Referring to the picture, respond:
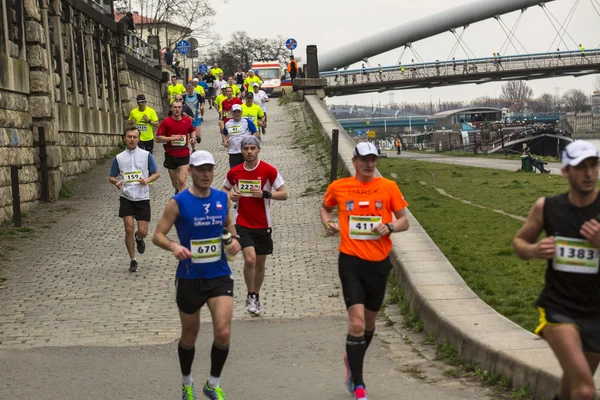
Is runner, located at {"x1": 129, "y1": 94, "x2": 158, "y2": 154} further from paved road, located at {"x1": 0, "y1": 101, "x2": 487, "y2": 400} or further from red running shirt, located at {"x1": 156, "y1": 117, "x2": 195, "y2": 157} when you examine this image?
paved road, located at {"x1": 0, "y1": 101, "x2": 487, "y2": 400}

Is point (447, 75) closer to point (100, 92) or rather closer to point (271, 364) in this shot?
point (100, 92)

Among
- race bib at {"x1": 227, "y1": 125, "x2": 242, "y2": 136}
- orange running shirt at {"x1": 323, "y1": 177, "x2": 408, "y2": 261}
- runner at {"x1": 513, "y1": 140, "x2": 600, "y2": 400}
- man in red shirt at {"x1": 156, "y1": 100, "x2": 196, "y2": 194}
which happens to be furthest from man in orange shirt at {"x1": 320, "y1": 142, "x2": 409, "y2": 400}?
man in red shirt at {"x1": 156, "y1": 100, "x2": 196, "y2": 194}

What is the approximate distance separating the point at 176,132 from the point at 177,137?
0.15m

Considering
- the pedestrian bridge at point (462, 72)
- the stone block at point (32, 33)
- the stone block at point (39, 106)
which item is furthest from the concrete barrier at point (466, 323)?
the pedestrian bridge at point (462, 72)

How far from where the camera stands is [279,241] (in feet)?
53.1

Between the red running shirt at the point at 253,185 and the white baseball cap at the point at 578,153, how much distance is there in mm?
5528

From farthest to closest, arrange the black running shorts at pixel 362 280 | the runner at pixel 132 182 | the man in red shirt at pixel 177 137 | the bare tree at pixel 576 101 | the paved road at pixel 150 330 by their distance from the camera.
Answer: the bare tree at pixel 576 101 → the man in red shirt at pixel 177 137 → the runner at pixel 132 182 → the paved road at pixel 150 330 → the black running shorts at pixel 362 280

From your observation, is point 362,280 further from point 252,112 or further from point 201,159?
point 252,112

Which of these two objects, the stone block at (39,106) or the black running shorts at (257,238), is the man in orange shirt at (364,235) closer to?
the black running shorts at (257,238)

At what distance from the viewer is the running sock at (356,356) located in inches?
287

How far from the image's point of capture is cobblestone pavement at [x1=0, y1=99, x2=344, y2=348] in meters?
10.5

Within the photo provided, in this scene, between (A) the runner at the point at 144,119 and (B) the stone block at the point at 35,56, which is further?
(B) the stone block at the point at 35,56

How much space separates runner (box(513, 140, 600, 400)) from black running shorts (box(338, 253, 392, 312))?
2013mm

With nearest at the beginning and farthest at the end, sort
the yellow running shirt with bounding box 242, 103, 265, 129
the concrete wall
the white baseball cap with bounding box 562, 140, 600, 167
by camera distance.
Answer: the white baseball cap with bounding box 562, 140, 600, 167 → the concrete wall → the yellow running shirt with bounding box 242, 103, 265, 129
